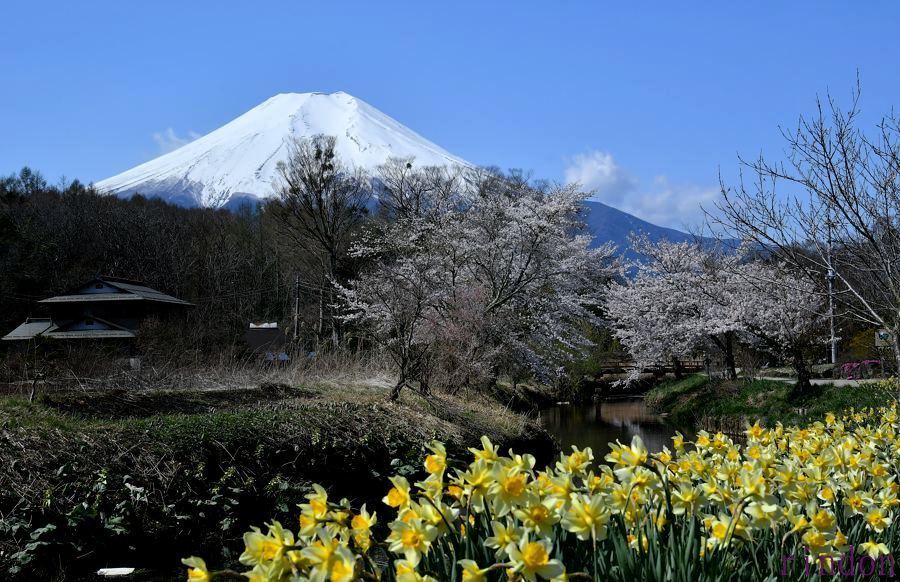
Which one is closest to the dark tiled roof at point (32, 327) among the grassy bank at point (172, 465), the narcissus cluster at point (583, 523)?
the grassy bank at point (172, 465)

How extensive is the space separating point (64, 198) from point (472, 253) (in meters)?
26.0

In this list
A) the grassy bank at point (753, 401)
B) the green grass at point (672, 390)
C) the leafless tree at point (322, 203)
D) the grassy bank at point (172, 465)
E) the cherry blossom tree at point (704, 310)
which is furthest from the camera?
the leafless tree at point (322, 203)

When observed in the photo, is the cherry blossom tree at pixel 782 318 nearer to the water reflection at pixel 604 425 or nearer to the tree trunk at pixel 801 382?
the tree trunk at pixel 801 382

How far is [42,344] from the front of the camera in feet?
43.8

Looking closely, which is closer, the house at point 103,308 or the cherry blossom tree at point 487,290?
the cherry blossom tree at point 487,290

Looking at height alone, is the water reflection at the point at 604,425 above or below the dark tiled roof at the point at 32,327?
below

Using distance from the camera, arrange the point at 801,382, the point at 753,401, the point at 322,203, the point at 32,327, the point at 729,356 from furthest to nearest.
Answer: the point at 322,203
the point at 32,327
the point at 729,356
the point at 753,401
the point at 801,382

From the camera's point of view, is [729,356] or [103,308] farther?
[103,308]

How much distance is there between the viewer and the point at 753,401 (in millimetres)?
19141

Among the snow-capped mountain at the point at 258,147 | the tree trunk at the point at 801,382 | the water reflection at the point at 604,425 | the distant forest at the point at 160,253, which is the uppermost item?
the snow-capped mountain at the point at 258,147

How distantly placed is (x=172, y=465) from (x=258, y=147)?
14626 cm

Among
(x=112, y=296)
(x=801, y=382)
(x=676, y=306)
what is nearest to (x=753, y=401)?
(x=801, y=382)

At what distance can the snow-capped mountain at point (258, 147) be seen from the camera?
409ft

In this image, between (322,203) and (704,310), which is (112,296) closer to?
(322,203)
